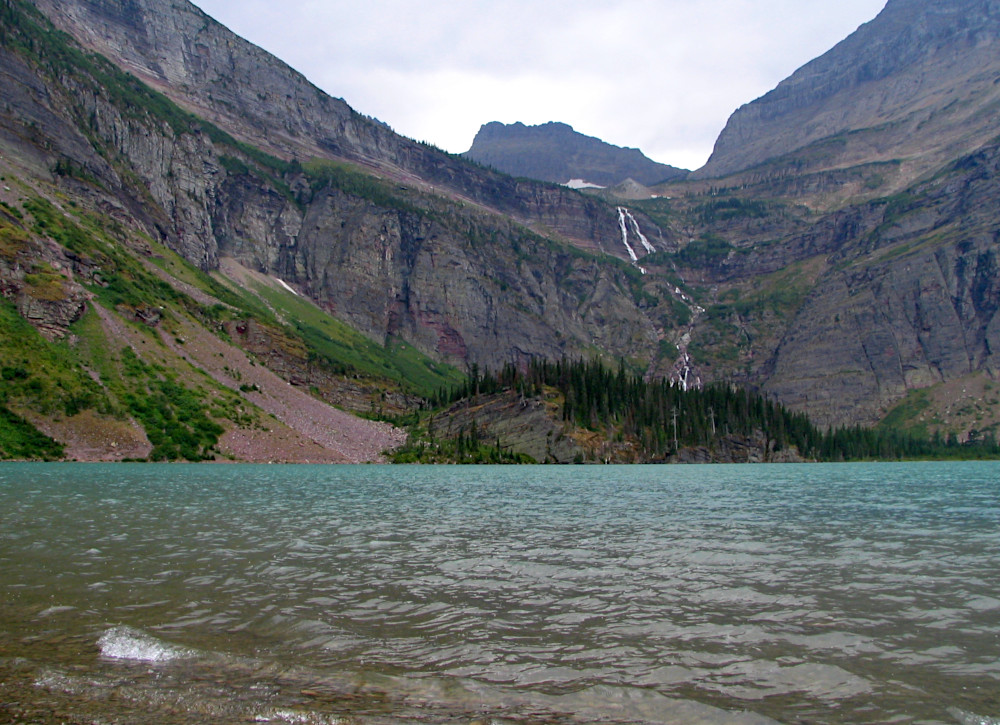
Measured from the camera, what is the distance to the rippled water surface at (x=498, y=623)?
10336mm

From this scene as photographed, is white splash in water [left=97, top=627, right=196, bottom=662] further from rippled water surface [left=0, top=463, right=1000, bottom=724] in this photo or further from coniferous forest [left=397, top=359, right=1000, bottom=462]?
coniferous forest [left=397, top=359, right=1000, bottom=462]

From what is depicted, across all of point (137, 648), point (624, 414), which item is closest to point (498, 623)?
point (137, 648)

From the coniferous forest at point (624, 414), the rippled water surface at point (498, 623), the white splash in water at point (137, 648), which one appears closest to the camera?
the rippled water surface at point (498, 623)

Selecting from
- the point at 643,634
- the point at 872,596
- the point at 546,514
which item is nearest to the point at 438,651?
the point at 643,634

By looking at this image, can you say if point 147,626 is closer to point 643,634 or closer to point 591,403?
point 643,634

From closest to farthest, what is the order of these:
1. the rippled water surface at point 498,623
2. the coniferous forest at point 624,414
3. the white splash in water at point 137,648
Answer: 1. the rippled water surface at point 498,623
2. the white splash in water at point 137,648
3. the coniferous forest at point 624,414

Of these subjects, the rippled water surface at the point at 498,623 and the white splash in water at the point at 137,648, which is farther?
the white splash in water at the point at 137,648

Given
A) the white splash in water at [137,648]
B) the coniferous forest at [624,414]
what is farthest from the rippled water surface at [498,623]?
the coniferous forest at [624,414]

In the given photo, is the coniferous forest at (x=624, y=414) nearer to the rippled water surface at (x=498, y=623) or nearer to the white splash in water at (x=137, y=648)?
the rippled water surface at (x=498, y=623)

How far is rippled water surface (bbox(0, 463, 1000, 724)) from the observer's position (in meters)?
10.3

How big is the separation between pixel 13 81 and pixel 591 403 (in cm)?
17755

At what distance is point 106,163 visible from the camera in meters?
197

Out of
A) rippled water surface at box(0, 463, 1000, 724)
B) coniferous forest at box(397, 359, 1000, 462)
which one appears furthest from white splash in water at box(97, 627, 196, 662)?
coniferous forest at box(397, 359, 1000, 462)

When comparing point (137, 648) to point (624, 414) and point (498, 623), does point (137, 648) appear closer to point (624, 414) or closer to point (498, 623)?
point (498, 623)
